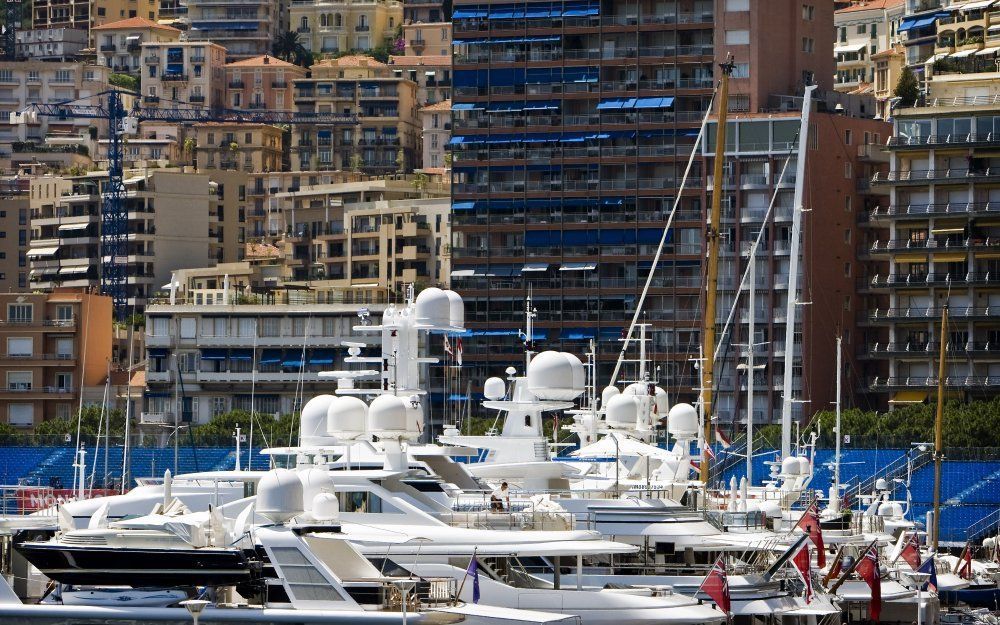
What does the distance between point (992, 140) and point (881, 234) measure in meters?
9.37

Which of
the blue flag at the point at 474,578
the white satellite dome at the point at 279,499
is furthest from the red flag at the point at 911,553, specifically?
the white satellite dome at the point at 279,499

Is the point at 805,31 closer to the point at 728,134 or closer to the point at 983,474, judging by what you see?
the point at 728,134

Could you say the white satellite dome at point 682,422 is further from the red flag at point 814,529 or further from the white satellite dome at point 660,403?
the red flag at point 814,529

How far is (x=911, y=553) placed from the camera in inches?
2441

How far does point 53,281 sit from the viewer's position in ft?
559

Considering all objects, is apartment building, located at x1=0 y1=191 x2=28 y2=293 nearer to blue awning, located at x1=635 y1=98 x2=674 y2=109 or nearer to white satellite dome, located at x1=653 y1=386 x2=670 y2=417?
blue awning, located at x1=635 y1=98 x2=674 y2=109

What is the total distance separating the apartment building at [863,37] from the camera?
185750 mm

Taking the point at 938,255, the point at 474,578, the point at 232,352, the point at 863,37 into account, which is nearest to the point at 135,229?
the point at 232,352

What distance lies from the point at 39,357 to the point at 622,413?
76.1 metres

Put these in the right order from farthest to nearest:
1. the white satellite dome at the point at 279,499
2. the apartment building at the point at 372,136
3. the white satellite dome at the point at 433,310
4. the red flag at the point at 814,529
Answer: the apartment building at the point at 372,136, the white satellite dome at the point at 433,310, the red flag at the point at 814,529, the white satellite dome at the point at 279,499

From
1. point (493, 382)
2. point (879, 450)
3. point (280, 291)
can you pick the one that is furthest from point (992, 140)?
point (493, 382)

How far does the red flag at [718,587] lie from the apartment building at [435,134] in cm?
13884

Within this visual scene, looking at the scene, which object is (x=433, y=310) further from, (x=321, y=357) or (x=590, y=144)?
(x=321, y=357)

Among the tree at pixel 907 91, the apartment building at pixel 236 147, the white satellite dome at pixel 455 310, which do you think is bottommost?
the white satellite dome at pixel 455 310
